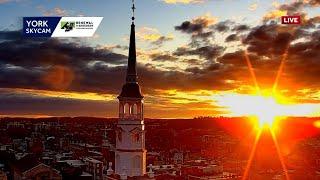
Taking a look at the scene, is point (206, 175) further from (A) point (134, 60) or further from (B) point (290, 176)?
(A) point (134, 60)

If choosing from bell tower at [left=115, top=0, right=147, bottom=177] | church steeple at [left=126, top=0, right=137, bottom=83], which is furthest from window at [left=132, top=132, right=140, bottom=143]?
church steeple at [left=126, top=0, right=137, bottom=83]

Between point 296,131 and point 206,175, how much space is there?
2189 inches

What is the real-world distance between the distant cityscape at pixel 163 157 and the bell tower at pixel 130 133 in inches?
36.1

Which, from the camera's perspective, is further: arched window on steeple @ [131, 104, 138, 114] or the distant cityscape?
the distant cityscape

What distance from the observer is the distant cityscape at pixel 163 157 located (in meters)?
66.5

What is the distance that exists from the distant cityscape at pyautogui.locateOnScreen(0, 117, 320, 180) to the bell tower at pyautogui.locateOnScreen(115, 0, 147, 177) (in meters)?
0.92

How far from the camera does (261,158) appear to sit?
117 meters

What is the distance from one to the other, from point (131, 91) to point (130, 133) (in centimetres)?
197

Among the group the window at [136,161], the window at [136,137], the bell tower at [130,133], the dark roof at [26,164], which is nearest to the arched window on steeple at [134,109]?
the bell tower at [130,133]

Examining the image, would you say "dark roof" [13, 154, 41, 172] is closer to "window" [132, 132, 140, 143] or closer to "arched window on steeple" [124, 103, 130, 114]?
"arched window on steeple" [124, 103, 130, 114]

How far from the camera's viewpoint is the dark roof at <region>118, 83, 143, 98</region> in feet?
86.1

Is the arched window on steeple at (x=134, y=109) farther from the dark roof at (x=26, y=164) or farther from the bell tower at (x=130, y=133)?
the dark roof at (x=26, y=164)

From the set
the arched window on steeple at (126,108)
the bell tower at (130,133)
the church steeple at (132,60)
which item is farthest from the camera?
the church steeple at (132,60)

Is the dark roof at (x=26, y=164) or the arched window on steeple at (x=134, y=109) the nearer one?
the arched window on steeple at (x=134, y=109)
